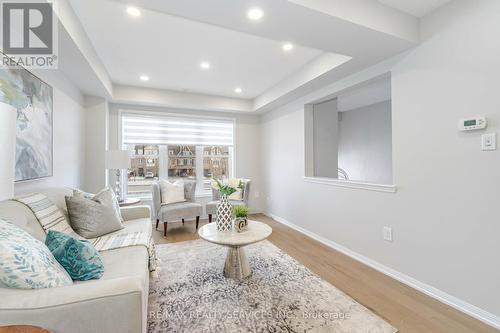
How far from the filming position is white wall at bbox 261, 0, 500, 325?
1.74m

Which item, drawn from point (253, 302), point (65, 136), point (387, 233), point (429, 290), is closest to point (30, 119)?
point (65, 136)

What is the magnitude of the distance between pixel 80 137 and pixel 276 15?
3.33m

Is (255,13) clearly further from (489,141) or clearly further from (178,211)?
(178,211)

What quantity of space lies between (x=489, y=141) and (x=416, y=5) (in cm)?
130

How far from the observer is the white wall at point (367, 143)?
4902mm

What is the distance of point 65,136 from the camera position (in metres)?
2.92

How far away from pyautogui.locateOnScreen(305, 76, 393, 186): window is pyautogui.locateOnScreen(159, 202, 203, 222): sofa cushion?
199cm

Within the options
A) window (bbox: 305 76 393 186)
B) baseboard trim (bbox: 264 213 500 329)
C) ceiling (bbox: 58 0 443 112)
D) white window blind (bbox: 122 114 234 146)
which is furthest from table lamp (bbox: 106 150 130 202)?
baseboard trim (bbox: 264 213 500 329)

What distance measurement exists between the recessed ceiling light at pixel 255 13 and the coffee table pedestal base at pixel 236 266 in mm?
2036

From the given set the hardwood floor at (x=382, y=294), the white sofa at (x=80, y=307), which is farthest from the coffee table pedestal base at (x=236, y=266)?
the white sofa at (x=80, y=307)

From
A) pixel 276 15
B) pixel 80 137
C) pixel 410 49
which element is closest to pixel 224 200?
pixel 276 15

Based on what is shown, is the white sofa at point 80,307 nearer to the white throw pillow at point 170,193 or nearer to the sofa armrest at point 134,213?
the sofa armrest at point 134,213

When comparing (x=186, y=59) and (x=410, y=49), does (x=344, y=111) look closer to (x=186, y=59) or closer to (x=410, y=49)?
(x=410, y=49)

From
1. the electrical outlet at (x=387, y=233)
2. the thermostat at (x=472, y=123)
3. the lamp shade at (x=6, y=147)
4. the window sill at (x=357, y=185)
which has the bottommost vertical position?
the electrical outlet at (x=387, y=233)
